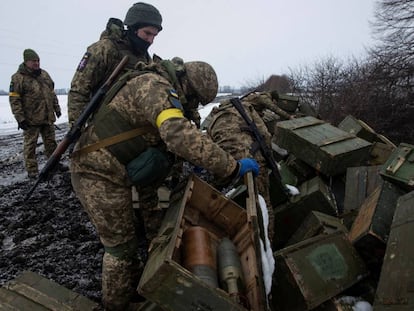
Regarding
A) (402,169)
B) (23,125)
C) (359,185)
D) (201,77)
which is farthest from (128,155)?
(23,125)

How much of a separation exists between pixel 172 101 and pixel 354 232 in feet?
5.83

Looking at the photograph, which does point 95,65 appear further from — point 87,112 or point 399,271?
point 399,271

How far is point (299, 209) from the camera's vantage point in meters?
4.27

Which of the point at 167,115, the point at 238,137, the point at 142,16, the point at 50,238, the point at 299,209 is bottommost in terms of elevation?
the point at 50,238

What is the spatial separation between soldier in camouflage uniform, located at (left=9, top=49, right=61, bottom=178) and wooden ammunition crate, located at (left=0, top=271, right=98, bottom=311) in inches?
186

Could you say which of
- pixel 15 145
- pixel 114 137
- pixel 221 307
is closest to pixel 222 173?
pixel 114 137

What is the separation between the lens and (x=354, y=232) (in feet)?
9.89

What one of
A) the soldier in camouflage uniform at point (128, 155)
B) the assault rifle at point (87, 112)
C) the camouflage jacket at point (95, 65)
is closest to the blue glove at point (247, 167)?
the soldier in camouflage uniform at point (128, 155)

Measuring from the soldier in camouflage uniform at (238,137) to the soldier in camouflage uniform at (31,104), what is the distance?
13.7 feet

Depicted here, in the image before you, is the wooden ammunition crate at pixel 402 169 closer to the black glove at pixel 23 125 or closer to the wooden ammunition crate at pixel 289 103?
the wooden ammunition crate at pixel 289 103

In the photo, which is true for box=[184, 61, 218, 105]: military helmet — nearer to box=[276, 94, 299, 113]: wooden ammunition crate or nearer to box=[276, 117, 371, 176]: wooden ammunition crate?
box=[276, 117, 371, 176]: wooden ammunition crate

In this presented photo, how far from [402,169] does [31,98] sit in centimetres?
637

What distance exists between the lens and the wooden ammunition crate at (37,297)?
7.48 ft

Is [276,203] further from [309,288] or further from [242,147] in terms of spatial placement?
[309,288]
